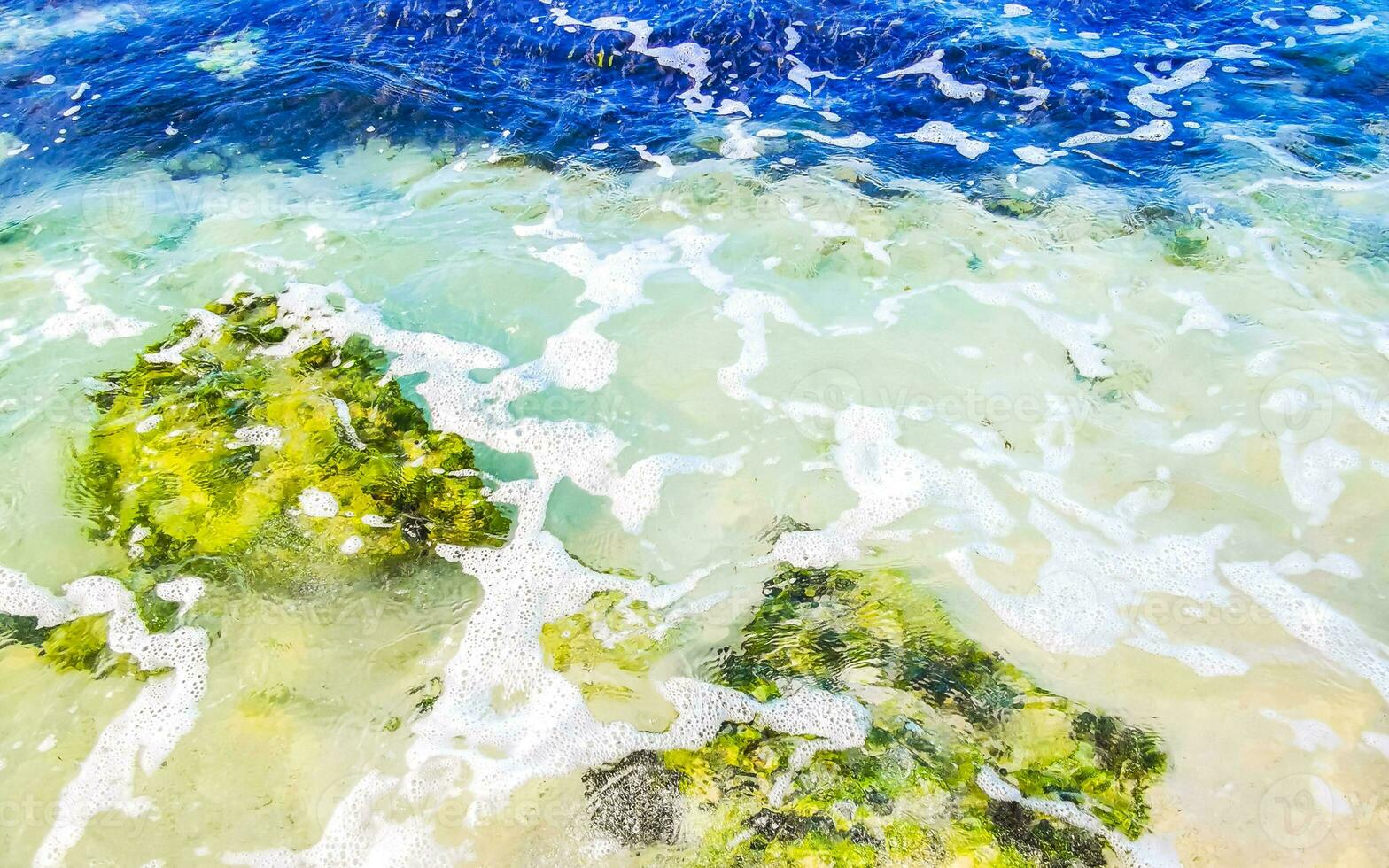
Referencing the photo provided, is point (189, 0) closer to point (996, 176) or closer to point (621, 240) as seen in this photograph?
point (621, 240)

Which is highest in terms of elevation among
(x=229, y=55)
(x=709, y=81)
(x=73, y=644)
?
(x=229, y=55)

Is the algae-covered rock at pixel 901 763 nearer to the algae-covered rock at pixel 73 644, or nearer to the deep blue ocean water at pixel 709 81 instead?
the algae-covered rock at pixel 73 644

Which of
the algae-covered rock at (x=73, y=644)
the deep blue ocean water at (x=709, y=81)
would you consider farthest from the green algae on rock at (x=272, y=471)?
the deep blue ocean water at (x=709, y=81)

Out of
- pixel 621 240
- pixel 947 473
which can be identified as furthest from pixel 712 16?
pixel 947 473

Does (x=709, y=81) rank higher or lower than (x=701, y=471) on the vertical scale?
higher

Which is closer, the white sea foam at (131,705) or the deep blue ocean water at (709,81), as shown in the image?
the white sea foam at (131,705)

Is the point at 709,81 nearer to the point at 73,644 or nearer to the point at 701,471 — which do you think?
the point at 701,471

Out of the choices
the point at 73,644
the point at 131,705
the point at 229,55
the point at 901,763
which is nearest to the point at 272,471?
the point at 73,644
